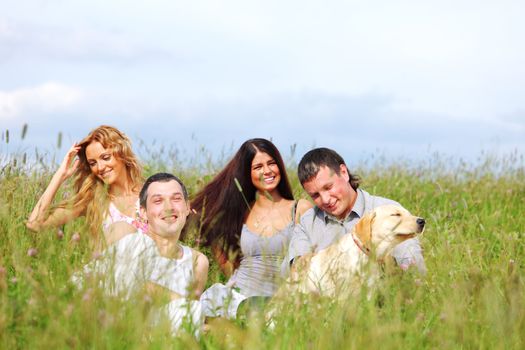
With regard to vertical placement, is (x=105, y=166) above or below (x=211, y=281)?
above

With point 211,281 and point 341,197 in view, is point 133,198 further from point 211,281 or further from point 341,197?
point 341,197

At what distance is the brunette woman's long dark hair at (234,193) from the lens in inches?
227

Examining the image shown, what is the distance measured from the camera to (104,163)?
225 inches

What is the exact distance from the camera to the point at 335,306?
3.40m

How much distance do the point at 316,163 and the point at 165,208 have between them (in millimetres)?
1135

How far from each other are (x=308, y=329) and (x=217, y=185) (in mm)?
3135

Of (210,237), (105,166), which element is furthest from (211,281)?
(105,166)

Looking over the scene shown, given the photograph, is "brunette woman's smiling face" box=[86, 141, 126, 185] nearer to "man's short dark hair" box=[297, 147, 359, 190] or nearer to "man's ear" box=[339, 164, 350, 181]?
"man's short dark hair" box=[297, 147, 359, 190]

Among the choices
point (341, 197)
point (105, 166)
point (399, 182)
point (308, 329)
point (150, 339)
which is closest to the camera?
point (150, 339)

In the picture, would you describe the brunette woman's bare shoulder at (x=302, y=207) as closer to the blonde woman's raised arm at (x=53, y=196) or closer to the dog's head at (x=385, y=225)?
the dog's head at (x=385, y=225)

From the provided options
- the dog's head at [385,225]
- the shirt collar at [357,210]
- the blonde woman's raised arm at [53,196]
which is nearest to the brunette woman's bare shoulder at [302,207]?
the shirt collar at [357,210]

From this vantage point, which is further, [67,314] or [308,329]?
[308,329]

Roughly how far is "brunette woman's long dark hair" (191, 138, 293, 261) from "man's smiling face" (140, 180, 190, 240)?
125 centimetres

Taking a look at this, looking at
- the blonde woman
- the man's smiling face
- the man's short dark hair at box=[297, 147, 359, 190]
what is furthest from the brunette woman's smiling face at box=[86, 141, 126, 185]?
the man's short dark hair at box=[297, 147, 359, 190]
